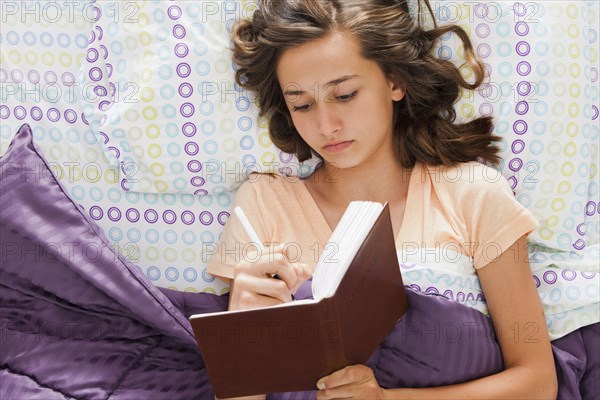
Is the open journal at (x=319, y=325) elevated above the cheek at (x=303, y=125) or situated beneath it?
situated beneath

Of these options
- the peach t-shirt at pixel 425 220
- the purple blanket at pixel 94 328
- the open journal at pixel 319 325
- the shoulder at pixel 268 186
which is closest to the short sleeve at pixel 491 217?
the peach t-shirt at pixel 425 220

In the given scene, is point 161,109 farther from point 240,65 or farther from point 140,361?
point 140,361

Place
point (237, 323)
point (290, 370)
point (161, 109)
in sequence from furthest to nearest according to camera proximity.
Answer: point (161, 109), point (290, 370), point (237, 323)

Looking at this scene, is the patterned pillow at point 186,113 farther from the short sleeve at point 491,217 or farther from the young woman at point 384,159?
the short sleeve at point 491,217

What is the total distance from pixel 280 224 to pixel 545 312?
51 cm

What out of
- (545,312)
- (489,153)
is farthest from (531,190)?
(545,312)

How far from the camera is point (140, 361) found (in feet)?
4.64

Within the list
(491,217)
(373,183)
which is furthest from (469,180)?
(373,183)

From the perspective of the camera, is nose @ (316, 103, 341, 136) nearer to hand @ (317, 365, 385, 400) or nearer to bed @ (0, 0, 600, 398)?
bed @ (0, 0, 600, 398)

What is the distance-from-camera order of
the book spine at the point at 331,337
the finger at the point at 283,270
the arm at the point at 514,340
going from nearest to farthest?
the book spine at the point at 331,337, the finger at the point at 283,270, the arm at the point at 514,340

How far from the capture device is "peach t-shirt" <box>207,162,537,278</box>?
1.35m

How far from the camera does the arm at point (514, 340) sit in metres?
1.30

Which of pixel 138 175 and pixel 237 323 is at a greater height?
pixel 138 175

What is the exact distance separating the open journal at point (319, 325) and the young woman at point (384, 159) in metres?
0.09
